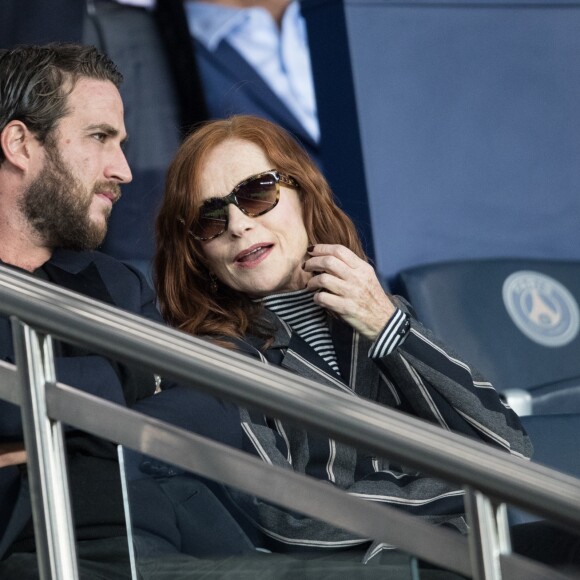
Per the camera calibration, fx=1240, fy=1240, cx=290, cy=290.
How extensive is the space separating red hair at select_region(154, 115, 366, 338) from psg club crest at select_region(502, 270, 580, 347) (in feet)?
4.72

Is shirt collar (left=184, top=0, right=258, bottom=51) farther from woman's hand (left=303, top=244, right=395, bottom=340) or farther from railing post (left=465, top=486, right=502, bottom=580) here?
railing post (left=465, top=486, right=502, bottom=580)

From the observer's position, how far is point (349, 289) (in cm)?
216

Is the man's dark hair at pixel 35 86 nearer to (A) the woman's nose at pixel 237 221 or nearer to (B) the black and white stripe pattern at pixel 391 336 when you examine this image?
(A) the woman's nose at pixel 237 221

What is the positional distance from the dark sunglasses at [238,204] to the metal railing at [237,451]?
79 centimetres

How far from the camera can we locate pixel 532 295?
3756 mm

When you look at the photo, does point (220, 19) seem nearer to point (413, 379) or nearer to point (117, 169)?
point (117, 169)

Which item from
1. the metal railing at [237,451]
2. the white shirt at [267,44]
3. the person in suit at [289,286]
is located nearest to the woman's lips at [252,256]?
the person in suit at [289,286]

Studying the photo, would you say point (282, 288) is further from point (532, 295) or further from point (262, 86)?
point (262, 86)

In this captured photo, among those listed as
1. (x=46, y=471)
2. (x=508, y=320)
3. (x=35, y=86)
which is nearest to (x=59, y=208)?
(x=35, y=86)

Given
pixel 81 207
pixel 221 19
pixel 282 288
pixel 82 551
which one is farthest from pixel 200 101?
pixel 82 551

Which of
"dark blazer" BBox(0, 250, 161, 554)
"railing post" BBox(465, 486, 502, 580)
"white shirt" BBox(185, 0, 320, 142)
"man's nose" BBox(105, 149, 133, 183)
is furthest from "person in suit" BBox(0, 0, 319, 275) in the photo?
"railing post" BBox(465, 486, 502, 580)

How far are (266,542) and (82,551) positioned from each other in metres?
0.23

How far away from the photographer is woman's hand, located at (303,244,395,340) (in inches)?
84.8

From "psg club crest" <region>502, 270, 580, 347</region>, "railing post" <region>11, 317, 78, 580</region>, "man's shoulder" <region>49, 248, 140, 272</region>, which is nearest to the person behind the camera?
"railing post" <region>11, 317, 78, 580</region>
